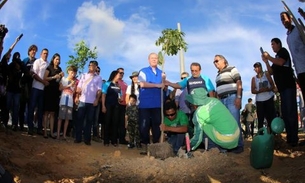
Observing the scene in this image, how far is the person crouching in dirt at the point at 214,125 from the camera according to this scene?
4.50 metres

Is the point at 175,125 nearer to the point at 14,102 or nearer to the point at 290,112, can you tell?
the point at 290,112

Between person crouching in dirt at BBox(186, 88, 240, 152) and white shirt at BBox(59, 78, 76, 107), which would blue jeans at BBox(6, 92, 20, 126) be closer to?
white shirt at BBox(59, 78, 76, 107)

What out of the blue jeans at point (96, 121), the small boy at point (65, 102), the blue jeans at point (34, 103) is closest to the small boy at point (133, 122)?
the blue jeans at point (96, 121)

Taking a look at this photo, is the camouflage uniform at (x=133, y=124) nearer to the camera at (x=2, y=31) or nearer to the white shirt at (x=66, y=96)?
the white shirt at (x=66, y=96)

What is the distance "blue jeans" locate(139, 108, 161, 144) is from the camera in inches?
221

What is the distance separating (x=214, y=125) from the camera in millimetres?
4570

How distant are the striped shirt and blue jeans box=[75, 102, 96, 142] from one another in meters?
2.43

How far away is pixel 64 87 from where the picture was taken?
22.0ft

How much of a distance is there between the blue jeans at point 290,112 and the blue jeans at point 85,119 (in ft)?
11.2

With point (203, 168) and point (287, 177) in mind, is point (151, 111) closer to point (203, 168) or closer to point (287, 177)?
point (203, 168)

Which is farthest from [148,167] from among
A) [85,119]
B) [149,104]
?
[85,119]

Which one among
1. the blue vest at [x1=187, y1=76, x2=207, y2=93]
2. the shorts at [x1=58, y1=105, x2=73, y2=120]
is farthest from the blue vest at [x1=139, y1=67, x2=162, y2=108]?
the shorts at [x1=58, y1=105, x2=73, y2=120]

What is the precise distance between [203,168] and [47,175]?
1790 mm

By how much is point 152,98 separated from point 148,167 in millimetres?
1740
